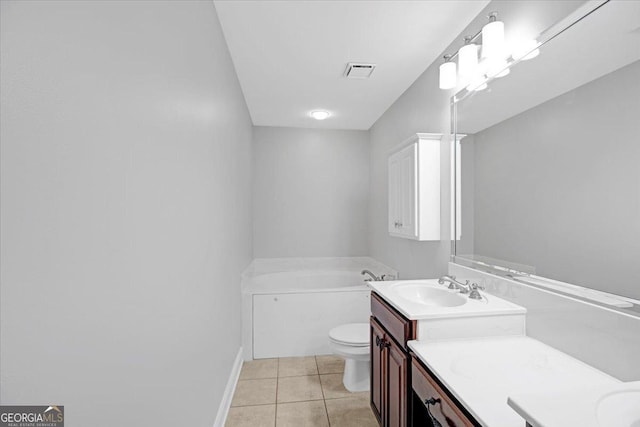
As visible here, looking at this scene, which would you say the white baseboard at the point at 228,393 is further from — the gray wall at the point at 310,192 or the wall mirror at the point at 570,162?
the wall mirror at the point at 570,162

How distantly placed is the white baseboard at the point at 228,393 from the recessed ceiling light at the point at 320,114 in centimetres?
257

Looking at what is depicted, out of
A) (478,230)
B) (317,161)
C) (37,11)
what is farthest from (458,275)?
(317,161)

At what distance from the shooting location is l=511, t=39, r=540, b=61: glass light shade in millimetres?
1409

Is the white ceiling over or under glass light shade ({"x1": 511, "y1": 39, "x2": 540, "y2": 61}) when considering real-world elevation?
over

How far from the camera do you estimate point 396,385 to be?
1.52 metres

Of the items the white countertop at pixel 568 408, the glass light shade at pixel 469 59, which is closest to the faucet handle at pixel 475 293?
the white countertop at pixel 568 408

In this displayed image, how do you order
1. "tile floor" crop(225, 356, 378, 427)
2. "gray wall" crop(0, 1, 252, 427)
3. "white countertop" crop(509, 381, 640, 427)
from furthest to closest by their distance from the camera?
"tile floor" crop(225, 356, 378, 427) → "white countertop" crop(509, 381, 640, 427) → "gray wall" crop(0, 1, 252, 427)

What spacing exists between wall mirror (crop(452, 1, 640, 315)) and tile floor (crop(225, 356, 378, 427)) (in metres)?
1.38

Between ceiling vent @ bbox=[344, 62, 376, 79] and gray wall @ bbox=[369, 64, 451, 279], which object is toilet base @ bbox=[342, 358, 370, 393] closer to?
gray wall @ bbox=[369, 64, 451, 279]

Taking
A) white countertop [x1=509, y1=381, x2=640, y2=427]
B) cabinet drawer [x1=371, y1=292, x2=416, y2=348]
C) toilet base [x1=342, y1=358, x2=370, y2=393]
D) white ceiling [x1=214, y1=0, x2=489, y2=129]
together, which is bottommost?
toilet base [x1=342, y1=358, x2=370, y2=393]

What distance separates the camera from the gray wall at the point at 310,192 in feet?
13.1

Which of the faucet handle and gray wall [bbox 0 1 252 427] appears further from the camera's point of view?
the faucet handle

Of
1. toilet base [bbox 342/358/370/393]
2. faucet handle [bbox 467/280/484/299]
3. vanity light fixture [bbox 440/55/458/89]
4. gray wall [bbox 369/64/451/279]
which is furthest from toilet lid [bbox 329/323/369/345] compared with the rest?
vanity light fixture [bbox 440/55/458/89]

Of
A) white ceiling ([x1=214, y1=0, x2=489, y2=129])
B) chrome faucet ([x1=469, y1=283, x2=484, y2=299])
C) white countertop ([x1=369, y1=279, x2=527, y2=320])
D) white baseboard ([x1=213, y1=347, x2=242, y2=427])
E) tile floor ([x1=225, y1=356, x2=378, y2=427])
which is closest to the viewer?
white countertop ([x1=369, y1=279, x2=527, y2=320])
